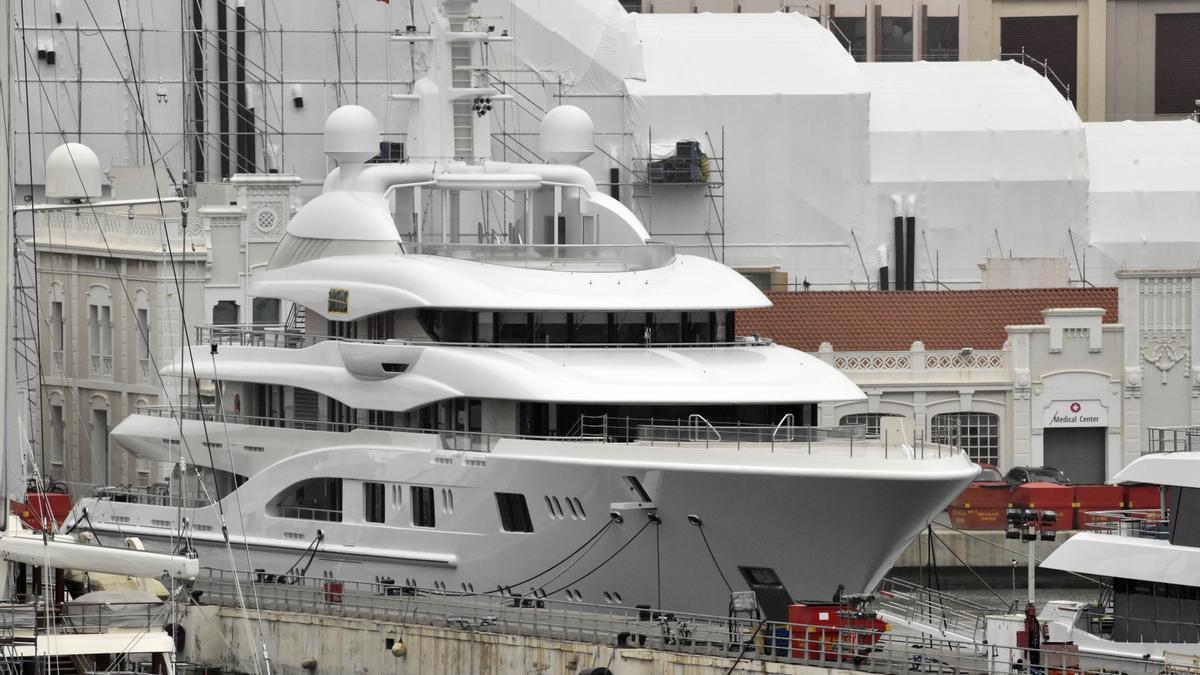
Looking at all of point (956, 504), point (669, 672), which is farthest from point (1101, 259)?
point (669, 672)

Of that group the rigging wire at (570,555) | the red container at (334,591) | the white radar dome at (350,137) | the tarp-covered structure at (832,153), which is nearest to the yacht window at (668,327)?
the rigging wire at (570,555)

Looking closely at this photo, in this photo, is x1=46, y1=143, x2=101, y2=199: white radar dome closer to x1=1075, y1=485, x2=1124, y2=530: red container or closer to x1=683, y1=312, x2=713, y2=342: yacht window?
x1=683, y1=312, x2=713, y2=342: yacht window

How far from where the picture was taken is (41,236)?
69688 millimetres

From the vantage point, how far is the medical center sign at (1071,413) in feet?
219

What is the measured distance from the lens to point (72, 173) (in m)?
64.7

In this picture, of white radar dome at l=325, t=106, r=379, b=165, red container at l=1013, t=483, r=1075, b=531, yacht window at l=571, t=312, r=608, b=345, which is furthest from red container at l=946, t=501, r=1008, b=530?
yacht window at l=571, t=312, r=608, b=345

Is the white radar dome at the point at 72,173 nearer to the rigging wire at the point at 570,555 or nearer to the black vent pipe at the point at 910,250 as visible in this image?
the rigging wire at the point at 570,555

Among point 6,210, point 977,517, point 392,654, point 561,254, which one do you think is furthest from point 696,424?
point 977,517

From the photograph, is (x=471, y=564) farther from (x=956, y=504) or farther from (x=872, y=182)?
(x=872, y=182)

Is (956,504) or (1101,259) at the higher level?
(1101,259)

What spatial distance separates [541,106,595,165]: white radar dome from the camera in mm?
55156

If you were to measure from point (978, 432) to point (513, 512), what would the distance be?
839 inches

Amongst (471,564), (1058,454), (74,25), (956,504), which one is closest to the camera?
(471,564)

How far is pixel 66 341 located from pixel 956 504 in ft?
65.9
